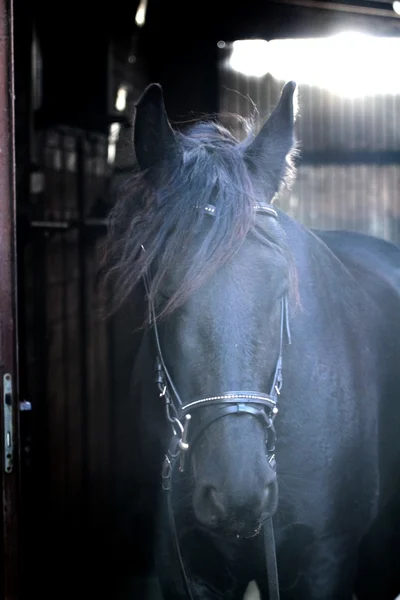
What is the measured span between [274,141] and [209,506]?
3.80ft

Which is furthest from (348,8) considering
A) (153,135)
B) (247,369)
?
(247,369)

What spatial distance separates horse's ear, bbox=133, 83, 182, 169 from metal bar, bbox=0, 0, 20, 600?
391mm

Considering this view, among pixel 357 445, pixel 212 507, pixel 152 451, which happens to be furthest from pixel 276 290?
pixel 152 451

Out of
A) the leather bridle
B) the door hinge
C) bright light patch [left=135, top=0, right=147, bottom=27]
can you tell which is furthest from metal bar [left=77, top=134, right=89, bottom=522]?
the door hinge

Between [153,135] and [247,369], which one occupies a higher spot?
[153,135]

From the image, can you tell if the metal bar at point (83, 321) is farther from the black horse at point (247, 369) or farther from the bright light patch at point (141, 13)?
the black horse at point (247, 369)

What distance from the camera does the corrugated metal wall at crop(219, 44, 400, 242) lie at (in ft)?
17.8

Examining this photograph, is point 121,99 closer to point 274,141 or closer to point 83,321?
point 83,321

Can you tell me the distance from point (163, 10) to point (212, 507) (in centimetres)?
408

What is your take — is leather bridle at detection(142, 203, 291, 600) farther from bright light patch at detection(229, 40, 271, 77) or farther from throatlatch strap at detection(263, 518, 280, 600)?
bright light patch at detection(229, 40, 271, 77)

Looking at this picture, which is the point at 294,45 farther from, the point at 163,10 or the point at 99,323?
the point at 99,323

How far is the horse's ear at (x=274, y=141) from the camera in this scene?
7.49 feet

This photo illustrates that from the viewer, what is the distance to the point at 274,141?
231 cm

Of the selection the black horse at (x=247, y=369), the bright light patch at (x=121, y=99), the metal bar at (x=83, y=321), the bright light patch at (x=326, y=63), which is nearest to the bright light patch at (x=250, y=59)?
the bright light patch at (x=326, y=63)
